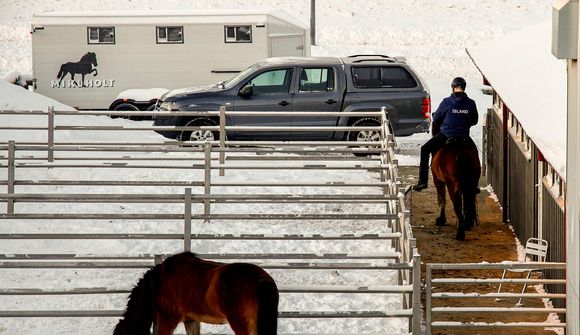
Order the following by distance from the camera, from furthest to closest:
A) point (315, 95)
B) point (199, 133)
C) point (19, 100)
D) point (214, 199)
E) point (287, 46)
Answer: point (287, 46), point (19, 100), point (315, 95), point (199, 133), point (214, 199)

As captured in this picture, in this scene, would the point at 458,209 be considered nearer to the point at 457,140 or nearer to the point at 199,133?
the point at 457,140

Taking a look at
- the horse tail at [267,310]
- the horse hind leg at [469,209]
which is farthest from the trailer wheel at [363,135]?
the horse tail at [267,310]

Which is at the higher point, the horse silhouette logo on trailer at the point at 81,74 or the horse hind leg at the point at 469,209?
the horse silhouette logo on trailer at the point at 81,74

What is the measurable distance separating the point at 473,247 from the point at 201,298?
7.06 m

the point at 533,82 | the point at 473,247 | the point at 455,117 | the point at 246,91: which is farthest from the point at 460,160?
the point at 246,91

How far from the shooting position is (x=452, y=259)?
17656 mm

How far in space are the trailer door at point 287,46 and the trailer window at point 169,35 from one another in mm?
1976

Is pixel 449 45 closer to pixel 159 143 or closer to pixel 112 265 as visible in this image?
pixel 159 143

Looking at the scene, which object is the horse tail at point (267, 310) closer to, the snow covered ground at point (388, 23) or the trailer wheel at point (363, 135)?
the trailer wheel at point (363, 135)

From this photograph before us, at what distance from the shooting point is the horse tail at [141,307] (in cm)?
1206

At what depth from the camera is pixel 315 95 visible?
976 inches

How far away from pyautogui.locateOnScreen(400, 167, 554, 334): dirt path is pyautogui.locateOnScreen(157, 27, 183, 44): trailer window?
9.55 m

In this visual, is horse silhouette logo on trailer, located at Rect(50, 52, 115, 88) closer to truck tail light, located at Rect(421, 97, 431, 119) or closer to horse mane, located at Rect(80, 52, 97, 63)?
horse mane, located at Rect(80, 52, 97, 63)

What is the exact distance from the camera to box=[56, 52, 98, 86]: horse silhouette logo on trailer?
3078cm
